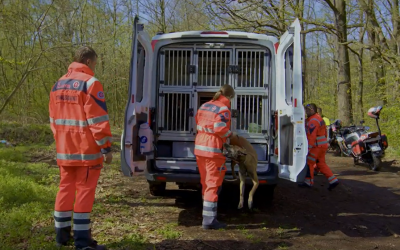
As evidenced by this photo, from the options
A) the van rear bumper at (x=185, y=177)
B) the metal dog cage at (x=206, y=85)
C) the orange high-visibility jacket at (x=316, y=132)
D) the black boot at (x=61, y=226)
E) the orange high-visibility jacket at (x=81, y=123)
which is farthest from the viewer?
the orange high-visibility jacket at (x=316, y=132)

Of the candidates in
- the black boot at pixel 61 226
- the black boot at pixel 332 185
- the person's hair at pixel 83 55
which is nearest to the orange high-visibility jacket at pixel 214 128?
the person's hair at pixel 83 55

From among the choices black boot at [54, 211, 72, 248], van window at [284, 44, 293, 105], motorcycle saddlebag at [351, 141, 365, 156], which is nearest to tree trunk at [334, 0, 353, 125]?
motorcycle saddlebag at [351, 141, 365, 156]

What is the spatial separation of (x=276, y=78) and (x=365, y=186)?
403cm

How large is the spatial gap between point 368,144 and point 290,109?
5826mm

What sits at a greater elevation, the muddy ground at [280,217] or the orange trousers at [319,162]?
the orange trousers at [319,162]

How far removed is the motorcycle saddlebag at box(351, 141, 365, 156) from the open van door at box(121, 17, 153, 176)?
6.80m

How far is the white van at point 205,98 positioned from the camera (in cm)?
469

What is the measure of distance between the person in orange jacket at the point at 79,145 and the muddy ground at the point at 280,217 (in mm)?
803

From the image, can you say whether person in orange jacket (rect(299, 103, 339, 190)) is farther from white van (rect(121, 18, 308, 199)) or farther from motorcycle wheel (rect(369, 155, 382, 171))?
motorcycle wheel (rect(369, 155, 382, 171))

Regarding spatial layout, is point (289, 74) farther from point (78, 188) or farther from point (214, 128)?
point (78, 188)

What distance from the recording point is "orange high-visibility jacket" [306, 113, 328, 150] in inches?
277

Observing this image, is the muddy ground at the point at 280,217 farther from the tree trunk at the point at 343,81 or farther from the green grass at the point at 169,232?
the tree trunk at the point at 343,81

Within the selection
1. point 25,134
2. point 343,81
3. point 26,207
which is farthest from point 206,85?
point 343,81

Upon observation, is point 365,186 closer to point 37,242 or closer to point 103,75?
point 37,242
